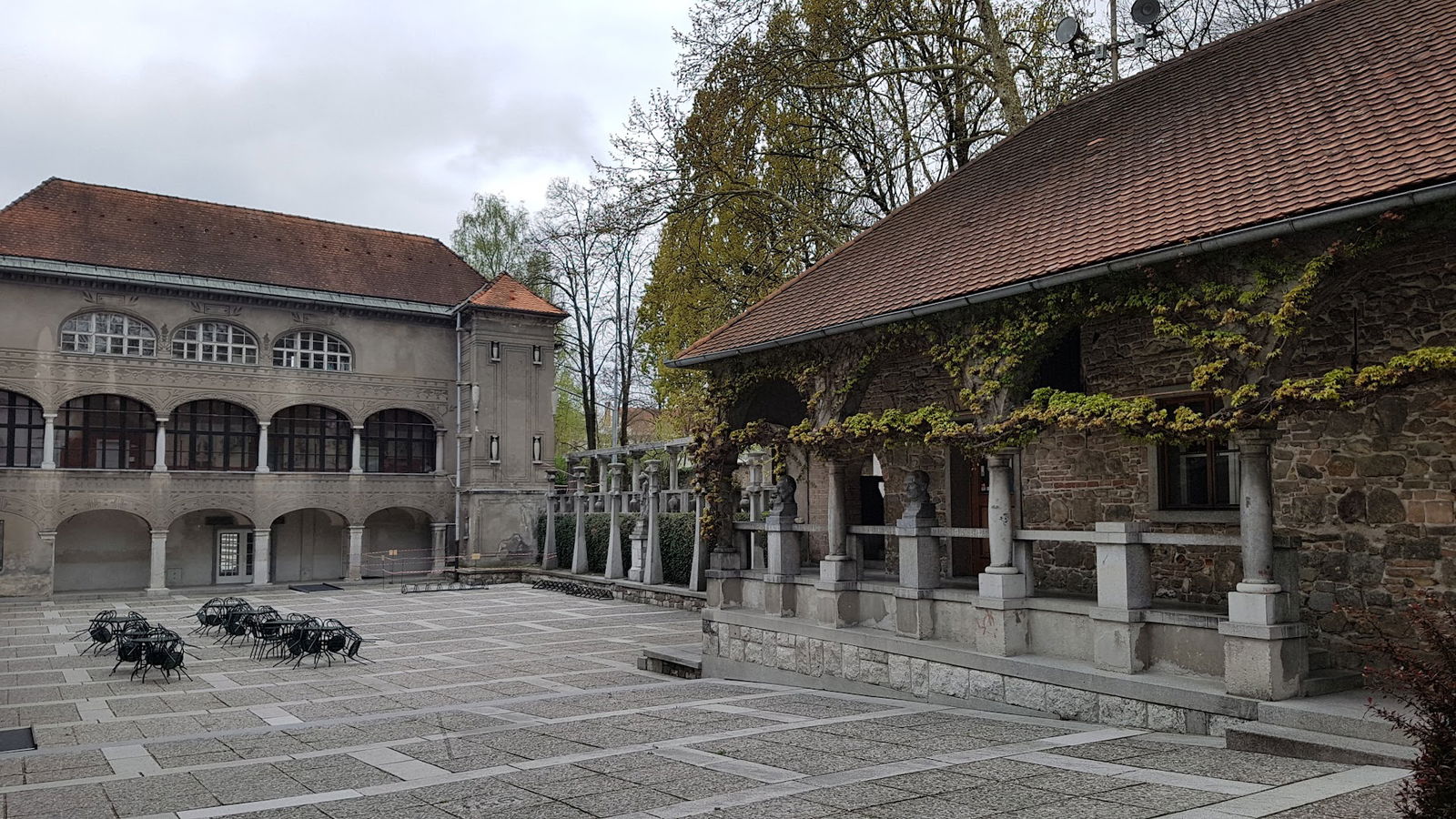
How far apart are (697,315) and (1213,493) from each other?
12.5 m

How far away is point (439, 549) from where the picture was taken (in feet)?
111

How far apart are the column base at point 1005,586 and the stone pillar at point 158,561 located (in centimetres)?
2665

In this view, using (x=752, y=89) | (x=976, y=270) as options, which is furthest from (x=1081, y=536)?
(x=752, y=89)

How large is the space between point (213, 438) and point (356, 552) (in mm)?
5458

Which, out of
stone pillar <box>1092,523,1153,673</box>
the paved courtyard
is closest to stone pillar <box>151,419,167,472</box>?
the paved courtyard

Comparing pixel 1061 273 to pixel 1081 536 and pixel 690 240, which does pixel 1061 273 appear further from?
pixel 690 240

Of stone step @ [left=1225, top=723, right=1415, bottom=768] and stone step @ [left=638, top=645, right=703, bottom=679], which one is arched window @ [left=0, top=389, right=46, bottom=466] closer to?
stone step @ [left=638, top=645, right=703, bottom=679]

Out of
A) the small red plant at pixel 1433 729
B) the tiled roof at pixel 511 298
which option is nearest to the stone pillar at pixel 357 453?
the tiled roof at pixel 511 298

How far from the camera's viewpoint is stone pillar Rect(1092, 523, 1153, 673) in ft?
28.5

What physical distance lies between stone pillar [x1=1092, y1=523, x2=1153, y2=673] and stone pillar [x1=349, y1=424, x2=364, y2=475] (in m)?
28.2

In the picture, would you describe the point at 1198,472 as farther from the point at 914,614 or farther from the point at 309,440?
the point at 309,440

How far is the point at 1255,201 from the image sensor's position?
8312 mm

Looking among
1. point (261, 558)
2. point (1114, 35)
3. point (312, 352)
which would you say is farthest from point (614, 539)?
point (1114, 35)

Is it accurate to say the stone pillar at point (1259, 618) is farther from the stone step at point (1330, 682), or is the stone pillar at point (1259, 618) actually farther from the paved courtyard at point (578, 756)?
the paved courtyard at point (578, 756)
